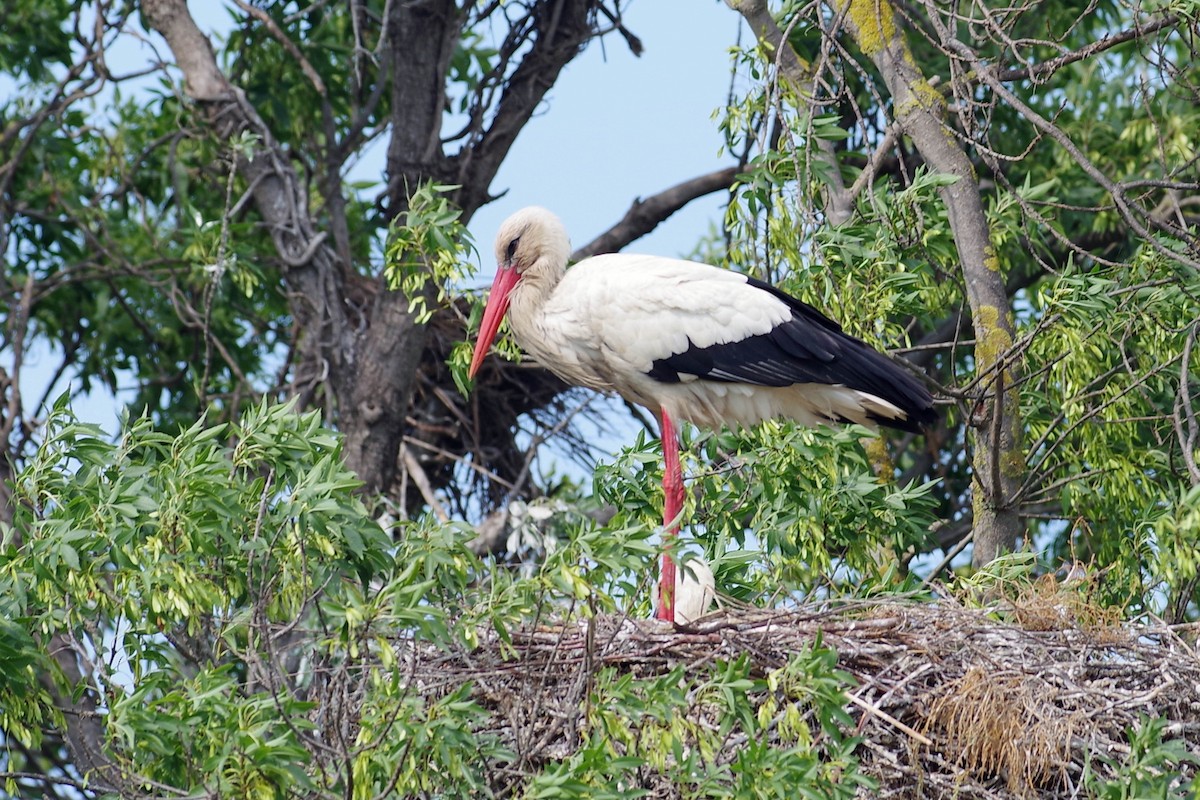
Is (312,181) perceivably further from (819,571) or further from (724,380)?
(819,571)

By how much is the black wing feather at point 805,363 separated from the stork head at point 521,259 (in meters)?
0.63

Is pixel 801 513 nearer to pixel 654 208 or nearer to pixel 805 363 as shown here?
pixel 805 363

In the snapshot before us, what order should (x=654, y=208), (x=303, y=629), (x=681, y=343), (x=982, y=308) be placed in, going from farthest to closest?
(x=654, y=208)
(x=982, y=308)
(x=681, y=343)
(x=303, y=629)

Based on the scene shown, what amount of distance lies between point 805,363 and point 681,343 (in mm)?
470

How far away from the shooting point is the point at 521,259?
707 cm

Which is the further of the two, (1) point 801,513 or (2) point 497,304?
(2) point 497,304

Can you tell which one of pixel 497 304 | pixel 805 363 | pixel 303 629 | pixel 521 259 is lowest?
pixel 303 629

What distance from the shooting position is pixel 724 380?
6.88 meters

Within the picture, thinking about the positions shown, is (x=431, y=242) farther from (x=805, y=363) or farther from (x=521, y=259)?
(x=805, y=363)

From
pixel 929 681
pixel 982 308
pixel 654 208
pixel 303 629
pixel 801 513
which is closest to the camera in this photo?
pixel 303 629

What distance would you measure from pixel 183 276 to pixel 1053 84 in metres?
5.16

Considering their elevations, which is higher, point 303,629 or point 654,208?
point 654,208

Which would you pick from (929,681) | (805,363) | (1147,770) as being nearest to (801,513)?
(805,363)

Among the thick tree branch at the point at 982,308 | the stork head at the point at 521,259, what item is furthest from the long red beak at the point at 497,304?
the thick tree branch at the point at 982,308
